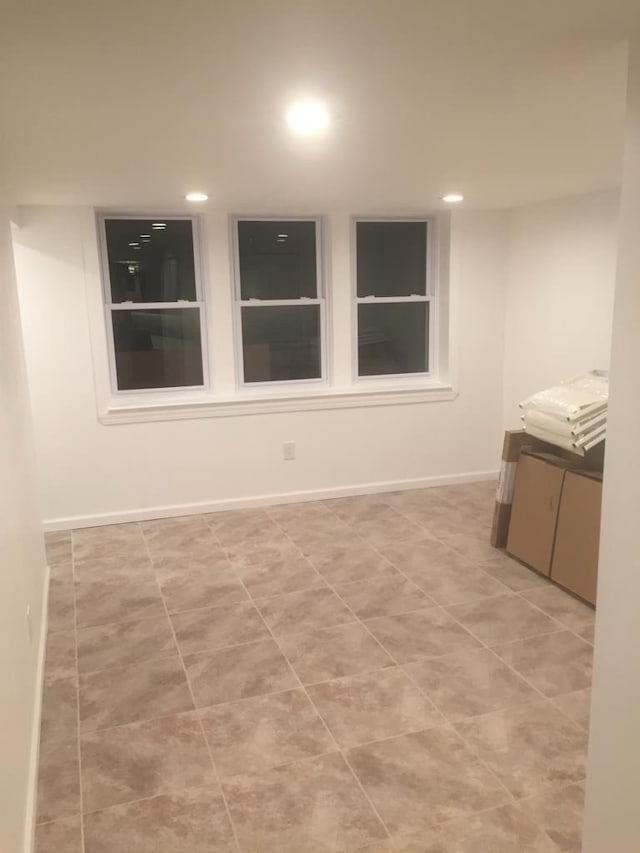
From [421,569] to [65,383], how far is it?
2.62 meters

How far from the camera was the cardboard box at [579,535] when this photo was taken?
3.43 metres

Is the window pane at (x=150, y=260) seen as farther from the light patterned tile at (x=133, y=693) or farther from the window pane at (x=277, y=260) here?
the light patterned tile at (x=133, y=693)

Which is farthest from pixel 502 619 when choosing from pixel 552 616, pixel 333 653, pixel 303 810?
pixel 303 810

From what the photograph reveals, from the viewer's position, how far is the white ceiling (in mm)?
1455

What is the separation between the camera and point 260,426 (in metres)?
5.02

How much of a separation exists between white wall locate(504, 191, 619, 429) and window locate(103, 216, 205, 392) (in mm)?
2420

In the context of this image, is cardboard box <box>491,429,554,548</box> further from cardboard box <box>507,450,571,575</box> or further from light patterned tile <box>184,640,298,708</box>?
light patterned tile <box>184,640,298,708</box>

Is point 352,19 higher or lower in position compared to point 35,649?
higher

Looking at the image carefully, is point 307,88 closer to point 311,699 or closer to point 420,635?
point 311,699

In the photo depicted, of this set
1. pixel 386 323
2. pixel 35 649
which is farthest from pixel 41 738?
pixel 386 323

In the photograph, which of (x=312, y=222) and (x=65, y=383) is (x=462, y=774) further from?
(x=312, y=222)

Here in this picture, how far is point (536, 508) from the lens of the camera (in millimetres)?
3838

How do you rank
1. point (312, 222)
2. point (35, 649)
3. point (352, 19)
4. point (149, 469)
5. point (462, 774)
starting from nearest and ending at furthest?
point (352, 19), point (462, 774), point (35, 649), point (149, 469), point (312, 222)

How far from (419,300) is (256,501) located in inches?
81.2
